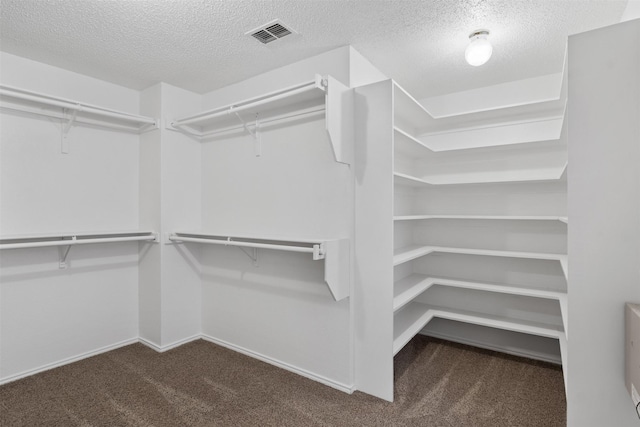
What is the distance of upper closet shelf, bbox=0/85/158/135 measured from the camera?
2455mm

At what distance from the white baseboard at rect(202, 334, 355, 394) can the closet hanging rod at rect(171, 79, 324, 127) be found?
6.68 ft

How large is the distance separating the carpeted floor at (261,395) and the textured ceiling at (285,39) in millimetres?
2438

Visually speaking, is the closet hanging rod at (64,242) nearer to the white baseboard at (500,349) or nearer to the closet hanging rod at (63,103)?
the closet hanging rod at (63,103)

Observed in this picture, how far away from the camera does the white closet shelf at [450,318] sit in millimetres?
2602

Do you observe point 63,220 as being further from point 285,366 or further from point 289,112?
point 285,366

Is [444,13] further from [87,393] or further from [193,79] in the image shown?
[87,393]

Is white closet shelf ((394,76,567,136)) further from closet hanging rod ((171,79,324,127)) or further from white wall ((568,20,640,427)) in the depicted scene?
white wall ((568,20,640,427))

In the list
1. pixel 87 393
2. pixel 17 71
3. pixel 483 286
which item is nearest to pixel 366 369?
pixel 483 286

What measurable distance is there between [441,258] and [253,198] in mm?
1919

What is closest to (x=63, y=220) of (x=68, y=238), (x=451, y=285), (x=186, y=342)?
(x=68, y=238)

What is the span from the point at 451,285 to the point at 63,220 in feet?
10.9

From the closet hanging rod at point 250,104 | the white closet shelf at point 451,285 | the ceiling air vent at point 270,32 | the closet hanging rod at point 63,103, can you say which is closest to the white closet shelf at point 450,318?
the white closet shelf at point 451,285

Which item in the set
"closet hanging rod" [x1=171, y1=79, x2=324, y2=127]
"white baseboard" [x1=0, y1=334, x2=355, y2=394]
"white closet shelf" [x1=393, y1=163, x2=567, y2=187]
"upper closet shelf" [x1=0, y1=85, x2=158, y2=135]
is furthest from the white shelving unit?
"upper closet shelf" [x1=0, y1=85, x2=158, y2=135]

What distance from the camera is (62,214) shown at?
2.83 meters
